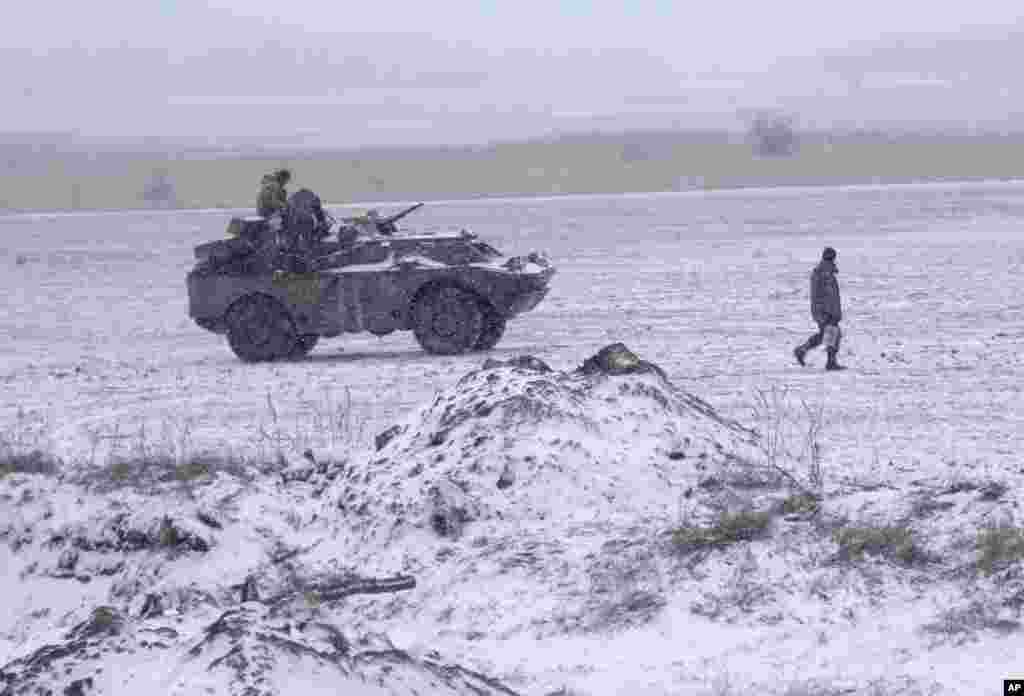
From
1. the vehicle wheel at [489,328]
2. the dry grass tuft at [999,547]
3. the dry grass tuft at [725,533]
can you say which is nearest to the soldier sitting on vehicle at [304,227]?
the vehicle wheel at [489,328]

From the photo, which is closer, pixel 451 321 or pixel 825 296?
pixel 825 296

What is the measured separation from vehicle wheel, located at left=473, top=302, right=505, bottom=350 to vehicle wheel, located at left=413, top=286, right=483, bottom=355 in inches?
4.6

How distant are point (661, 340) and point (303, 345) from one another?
3882 millimetres

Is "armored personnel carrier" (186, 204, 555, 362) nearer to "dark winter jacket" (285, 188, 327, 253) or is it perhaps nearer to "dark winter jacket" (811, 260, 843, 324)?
"dark winter jacket" (285, 188, 327, 253)

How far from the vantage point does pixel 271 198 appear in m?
21.7

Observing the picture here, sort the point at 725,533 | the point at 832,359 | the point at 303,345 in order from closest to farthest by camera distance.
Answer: the point at 725,533 < the point at 832,359 < the point at 303,345

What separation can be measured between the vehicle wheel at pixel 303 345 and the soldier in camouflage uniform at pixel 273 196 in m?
1.37

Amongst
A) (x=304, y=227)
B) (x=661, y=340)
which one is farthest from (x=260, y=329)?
(x=661, y=340)

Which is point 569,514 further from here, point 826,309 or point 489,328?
point 489,328

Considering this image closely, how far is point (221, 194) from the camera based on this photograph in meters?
83.1

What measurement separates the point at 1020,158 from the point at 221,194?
33.7 metres

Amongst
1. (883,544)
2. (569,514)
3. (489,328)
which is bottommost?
(489,328)

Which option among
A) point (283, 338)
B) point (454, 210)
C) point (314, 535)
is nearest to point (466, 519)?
point (314, 535)

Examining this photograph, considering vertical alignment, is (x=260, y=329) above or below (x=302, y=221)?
below
